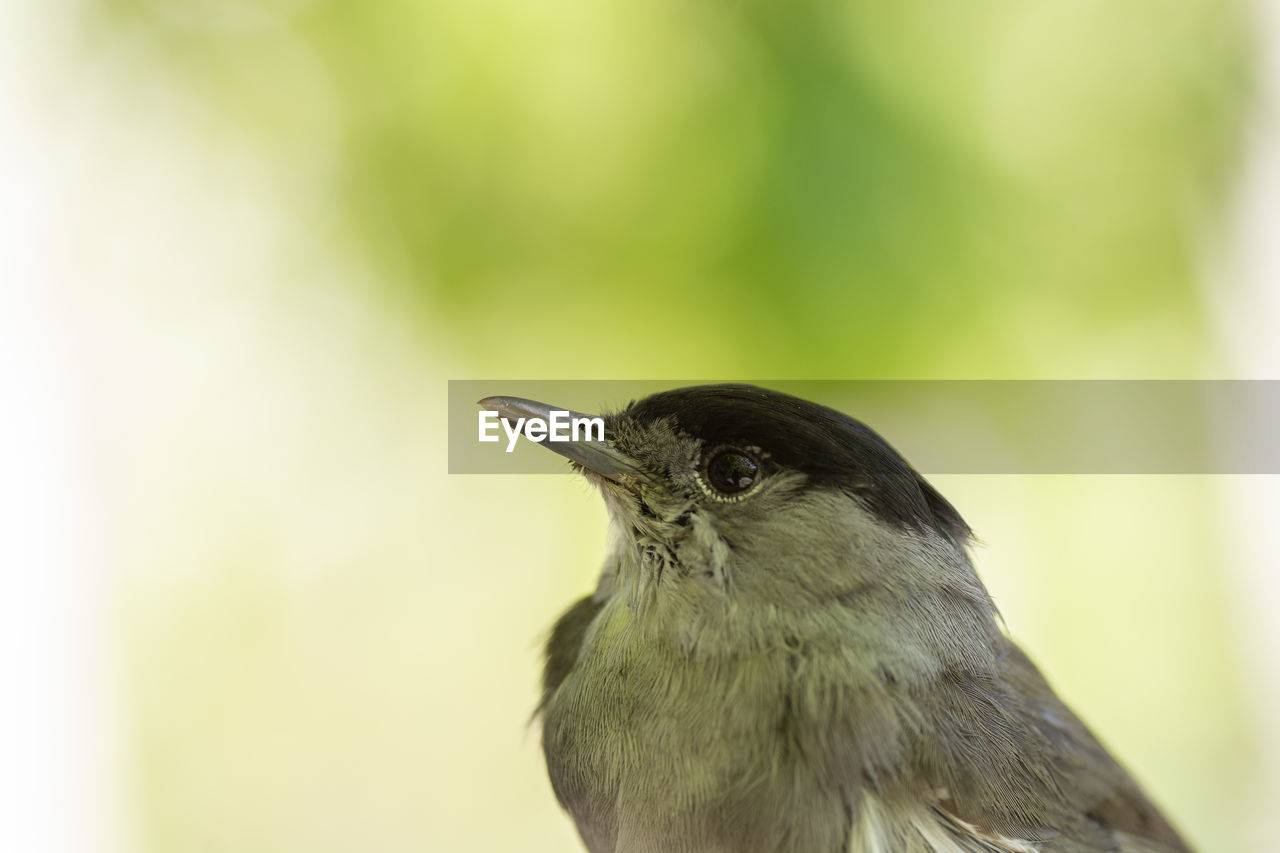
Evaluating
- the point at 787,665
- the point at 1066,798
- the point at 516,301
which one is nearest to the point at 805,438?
the point at 787,665

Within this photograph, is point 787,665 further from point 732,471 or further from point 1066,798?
point 1066,798

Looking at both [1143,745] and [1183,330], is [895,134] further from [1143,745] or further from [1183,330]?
[1143,745]

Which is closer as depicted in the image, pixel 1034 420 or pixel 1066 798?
pixel 1066 798

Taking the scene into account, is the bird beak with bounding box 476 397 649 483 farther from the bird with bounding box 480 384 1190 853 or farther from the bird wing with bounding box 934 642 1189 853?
the bird wing with bounding box 934 642 1189 853

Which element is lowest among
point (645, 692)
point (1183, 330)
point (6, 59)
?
point (645, 692)

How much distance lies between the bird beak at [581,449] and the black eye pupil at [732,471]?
0.06 metres

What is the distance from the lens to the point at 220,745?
1.65 metres

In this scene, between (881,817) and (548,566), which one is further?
(548,566)

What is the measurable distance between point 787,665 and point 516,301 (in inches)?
42.4

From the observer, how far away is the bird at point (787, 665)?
679 mm

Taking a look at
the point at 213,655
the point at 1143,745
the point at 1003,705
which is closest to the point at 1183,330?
the point at 1143,745

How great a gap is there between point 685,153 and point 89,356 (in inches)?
42.1

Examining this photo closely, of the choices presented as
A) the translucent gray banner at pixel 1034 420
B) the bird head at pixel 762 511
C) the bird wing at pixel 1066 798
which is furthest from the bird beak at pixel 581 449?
the translucent gray banner at pixel 1034 420

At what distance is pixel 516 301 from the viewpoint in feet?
5.43
